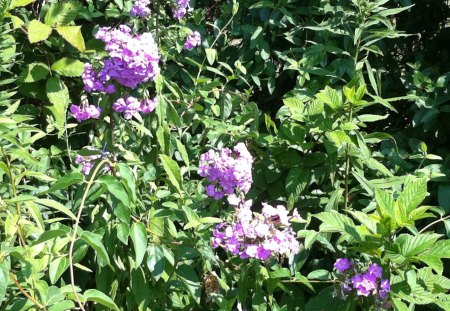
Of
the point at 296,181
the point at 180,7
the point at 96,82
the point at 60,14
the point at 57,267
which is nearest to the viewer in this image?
the point at 57,267

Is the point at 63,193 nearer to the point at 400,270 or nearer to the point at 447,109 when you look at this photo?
the point at 400,270

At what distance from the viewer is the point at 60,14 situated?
2859 mm

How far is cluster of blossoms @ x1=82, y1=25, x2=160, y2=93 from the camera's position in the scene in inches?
70.4

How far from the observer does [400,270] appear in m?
2.02

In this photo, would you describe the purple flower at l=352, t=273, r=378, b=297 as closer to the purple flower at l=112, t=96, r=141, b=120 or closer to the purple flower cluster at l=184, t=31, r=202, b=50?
the purple flower at l=112, t=96, r=141, b=120

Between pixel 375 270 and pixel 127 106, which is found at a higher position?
pixel 127 106

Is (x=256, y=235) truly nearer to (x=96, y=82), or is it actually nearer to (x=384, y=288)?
(x=384, y=288)

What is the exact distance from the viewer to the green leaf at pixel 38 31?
2.71 metres

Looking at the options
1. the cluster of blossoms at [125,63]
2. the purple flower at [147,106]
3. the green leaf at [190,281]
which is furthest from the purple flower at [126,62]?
the green leaf at [190,281]

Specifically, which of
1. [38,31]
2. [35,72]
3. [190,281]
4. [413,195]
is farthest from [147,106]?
[35,72]

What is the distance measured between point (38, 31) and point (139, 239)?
4.10 feet

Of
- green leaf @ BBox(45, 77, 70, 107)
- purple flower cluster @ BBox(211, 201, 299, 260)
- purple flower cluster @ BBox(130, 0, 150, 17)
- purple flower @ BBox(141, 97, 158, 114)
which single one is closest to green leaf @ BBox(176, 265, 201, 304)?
purple flower cluster @ BBox(211, 201, 299, 260)

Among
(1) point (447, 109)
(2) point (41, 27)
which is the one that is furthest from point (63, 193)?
(1) point (447, 109)

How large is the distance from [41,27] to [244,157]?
1.25m
